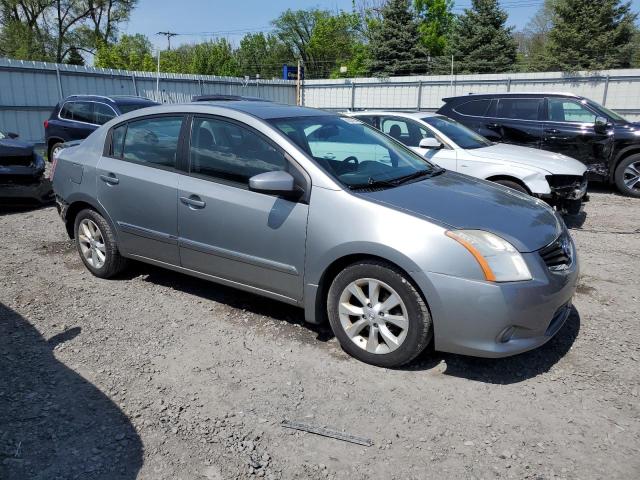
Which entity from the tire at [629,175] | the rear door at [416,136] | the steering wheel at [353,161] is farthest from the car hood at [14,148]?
the tire at [629,175]

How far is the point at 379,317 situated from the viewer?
133 inches

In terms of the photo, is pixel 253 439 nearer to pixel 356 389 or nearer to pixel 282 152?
pixel 356 389

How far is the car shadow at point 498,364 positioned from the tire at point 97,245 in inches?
115

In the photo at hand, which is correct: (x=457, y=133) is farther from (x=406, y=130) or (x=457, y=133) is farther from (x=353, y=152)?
(x=353, y=152)

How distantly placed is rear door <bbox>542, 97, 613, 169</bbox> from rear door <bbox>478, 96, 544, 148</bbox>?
0.54 feet

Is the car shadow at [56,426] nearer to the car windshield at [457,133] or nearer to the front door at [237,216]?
the front door at [237,216]

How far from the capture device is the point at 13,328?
4.10 metres

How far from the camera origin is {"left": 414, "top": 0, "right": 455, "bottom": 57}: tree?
44.8 metres

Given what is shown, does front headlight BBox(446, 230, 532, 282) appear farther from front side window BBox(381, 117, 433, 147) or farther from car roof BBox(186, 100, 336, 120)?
front side window BBox(381, 117, 433, 147)

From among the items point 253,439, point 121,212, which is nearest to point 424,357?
point 253,439

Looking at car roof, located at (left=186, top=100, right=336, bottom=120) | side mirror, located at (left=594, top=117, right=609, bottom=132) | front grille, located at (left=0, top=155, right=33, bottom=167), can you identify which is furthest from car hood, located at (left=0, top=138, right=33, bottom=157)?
side mirror, located at (left=594, top=117, right=609, bottom=132)

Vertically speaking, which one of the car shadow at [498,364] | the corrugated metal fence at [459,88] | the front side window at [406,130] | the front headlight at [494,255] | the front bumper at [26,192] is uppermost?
the corrugated metal fence at [459,88]

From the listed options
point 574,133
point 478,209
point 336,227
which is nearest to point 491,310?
point 478,209

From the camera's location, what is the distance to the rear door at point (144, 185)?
427 centimetres
